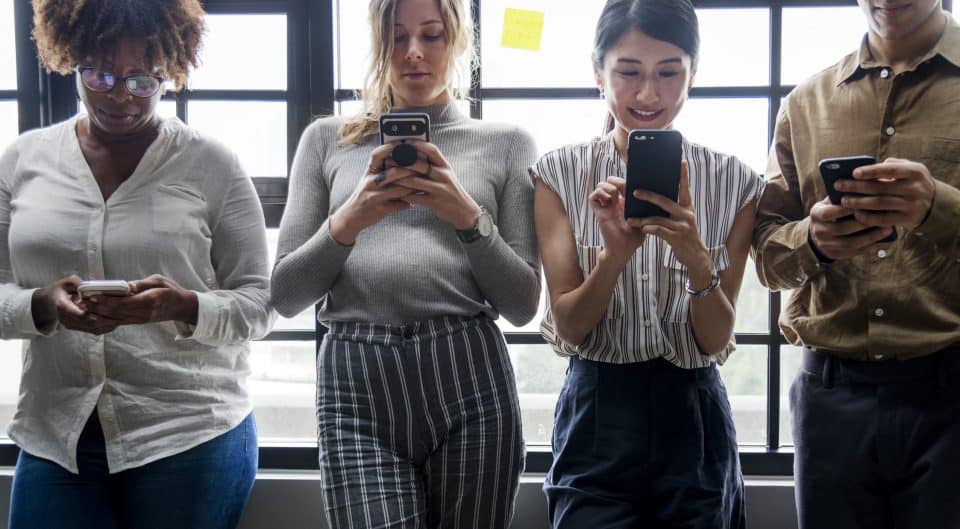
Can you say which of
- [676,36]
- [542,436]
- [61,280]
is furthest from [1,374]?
[676,36]

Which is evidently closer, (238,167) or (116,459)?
(116,459)

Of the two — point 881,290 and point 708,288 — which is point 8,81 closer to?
point 708,288

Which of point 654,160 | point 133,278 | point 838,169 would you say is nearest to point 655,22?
point 654,160

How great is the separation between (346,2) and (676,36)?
0.99m

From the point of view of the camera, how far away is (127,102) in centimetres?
144

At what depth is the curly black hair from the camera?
144 cm

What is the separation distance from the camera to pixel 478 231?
122 centimetres

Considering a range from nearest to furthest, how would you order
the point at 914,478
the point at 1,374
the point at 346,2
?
the point at 914,478, the point at 346,2, the point at 1,374

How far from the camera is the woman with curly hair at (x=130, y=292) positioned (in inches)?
53.4

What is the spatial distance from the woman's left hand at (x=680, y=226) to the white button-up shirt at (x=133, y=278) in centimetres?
78

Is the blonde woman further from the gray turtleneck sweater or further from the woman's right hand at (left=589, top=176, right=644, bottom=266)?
the woman's right hand at (left=589, top=176, right=644, bottom=266)

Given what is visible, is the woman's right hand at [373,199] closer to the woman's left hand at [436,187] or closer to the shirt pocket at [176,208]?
the woman's left hand at [436,187]

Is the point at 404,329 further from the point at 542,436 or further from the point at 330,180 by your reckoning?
the point at 542,436

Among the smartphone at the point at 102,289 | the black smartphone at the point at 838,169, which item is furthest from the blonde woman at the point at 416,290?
the black smartphone at the point at 838,169
